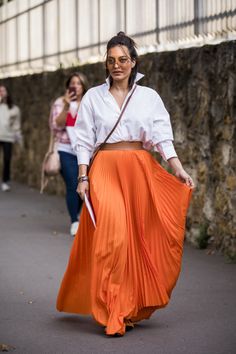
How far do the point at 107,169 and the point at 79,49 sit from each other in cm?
1049

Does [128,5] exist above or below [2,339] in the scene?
above

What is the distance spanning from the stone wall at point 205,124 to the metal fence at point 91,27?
402 mm

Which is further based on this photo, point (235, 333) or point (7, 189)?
point (7, 189)

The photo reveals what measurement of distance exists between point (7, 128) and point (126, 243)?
11.6 m

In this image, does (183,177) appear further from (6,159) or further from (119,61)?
(6,159)

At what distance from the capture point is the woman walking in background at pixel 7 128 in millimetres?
17812

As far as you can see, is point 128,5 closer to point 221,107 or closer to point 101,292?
point 221,107

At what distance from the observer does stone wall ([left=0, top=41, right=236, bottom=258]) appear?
9633 mm

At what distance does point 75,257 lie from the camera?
6789 mm

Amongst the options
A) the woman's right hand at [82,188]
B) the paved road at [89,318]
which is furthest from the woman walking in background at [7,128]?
the woman's right hand at [82,188]

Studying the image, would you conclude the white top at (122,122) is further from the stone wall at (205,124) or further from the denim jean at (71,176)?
the denim jean at (71,176)

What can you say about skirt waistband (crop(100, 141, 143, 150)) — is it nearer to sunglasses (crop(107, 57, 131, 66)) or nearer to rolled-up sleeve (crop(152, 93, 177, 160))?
rolled-up sleeve (crop(152, 93, 177, 160))

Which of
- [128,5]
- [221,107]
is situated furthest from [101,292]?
[128,5]

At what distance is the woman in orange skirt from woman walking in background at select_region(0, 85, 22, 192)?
1107 cm
